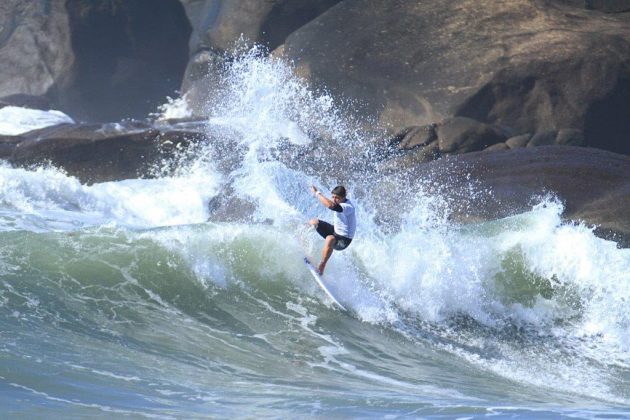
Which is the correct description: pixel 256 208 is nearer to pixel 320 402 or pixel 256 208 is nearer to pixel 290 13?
pixel 320 402

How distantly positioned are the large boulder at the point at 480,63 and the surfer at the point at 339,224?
9.45 metres

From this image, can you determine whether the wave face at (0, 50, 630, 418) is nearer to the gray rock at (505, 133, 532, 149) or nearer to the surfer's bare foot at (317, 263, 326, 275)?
the surfer's bare foot at (317, 263, 326, 275)

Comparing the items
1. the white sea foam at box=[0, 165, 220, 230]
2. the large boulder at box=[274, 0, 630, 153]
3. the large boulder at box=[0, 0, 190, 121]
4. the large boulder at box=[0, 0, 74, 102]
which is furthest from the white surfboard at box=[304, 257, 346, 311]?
the large boulder at box=[0, 0, 74, 102]

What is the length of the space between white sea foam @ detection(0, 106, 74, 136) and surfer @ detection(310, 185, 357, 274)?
13899mm

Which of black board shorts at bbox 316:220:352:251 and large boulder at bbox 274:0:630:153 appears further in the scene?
large boulder at bbox 274:0:630:153

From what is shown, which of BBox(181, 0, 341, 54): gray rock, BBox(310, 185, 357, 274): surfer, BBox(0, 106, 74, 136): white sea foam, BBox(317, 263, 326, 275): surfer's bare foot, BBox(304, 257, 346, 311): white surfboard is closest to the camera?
BBox(310, 185, 357, 274): surfer

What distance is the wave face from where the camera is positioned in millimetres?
8047

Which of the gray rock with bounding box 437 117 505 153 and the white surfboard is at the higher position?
the gray rock with bounding box 437 117 505 153

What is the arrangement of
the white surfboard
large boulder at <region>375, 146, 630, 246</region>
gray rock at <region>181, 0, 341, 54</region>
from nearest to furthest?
the white surfboard, large boulder at <region>375, 146, 630, 246</region>, gray rock at <region>181, 0, 341, 54</region>

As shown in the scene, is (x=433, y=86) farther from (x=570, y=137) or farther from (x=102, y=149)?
(x=102, y=149)

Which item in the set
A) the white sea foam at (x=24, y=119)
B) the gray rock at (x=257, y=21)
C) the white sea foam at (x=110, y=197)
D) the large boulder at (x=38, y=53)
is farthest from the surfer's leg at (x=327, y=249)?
the large boulder at (x=38, y=53)

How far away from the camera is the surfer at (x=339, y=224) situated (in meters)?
11.0

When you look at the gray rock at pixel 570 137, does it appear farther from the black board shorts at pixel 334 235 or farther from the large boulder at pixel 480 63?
the black board shorts at pixel 334 235

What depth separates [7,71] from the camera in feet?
98.5
